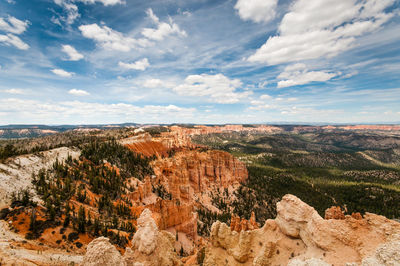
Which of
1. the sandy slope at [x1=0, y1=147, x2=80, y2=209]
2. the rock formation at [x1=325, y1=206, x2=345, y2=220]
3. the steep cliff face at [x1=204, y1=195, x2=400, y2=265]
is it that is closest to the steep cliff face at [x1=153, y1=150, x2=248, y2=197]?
the sandy slope at [x1=0, y1=147, x2=80, y2=209]

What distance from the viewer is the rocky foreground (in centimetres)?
1110

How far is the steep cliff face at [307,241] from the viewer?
36.0 feet

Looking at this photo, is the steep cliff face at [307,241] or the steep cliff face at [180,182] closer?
the steep cliff face at [307,241]

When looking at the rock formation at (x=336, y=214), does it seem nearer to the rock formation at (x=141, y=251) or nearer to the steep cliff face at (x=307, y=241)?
the steep cliff face at (x=307, y=241)

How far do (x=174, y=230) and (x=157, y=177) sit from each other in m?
25.4

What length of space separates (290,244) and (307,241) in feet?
5.73

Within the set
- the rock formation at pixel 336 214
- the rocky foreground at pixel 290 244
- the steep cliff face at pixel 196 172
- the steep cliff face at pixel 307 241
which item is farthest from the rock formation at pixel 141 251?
the steep cliff face at pixel 196 172

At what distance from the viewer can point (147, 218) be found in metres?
18.7

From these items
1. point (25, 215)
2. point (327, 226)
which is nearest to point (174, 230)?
point (25, 215)

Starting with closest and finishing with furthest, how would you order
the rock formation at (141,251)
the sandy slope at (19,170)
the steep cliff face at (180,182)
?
the rock formation at (141,251) < the sandy slope at (19,170) < the steep cliff face at (180,182)

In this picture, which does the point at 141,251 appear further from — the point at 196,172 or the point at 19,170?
the point at 196,172

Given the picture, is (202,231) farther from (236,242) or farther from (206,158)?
(206,158)

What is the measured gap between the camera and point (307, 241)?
14.6m

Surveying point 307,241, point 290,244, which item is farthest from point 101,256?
point 307,241
